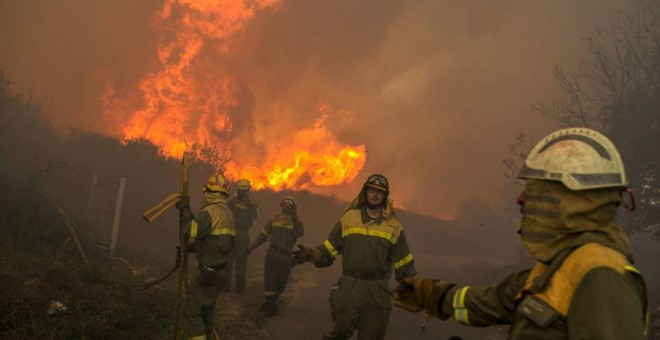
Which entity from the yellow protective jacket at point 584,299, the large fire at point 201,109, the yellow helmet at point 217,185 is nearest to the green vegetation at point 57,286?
the yellow helmet at point 217,185

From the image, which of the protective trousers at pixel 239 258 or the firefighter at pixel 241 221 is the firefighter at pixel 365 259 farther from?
the protective trousers at pixel 239 258

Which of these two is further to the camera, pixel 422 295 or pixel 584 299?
pixel 422 295

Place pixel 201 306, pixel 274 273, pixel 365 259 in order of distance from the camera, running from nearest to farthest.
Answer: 1. pixel 365 259
2. pixel 201 306
3. pixel 274 273

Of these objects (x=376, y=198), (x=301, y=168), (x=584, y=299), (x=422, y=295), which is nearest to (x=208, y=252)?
(x=376, y=198)

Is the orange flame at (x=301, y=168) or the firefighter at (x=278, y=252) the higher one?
the orange flame at (x=301, y=168)

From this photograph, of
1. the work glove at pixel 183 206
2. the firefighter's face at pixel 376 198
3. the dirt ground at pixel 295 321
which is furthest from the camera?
the dirt ground at pixel 295 321

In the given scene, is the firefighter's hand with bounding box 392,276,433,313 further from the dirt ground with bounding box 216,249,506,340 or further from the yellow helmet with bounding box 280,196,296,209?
the yellow helmet with bounding box 280,196,296,209

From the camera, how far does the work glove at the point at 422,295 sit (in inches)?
97.9

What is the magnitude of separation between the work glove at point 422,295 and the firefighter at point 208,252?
3.56 meters

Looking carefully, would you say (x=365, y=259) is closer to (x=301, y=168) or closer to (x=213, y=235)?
(x=213, y=235)

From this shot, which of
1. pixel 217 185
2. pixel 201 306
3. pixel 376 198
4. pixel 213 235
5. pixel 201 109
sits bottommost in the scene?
pixel 201 306

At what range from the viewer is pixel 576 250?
170 centimetres

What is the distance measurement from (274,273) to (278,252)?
550 mm

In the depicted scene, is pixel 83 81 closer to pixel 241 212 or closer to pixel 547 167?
pixel 241 212
